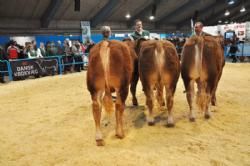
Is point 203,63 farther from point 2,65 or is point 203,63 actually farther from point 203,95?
point 2,65

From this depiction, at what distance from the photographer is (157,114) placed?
4.84 metres

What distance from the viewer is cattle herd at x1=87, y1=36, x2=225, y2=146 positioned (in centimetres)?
341

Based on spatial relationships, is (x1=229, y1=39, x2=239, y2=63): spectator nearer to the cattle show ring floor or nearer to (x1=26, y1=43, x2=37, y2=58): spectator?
the cattle show ring floor

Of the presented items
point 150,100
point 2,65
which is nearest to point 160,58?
point 150,100

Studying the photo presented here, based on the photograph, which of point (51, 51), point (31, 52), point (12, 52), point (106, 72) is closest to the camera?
point (106, 72)

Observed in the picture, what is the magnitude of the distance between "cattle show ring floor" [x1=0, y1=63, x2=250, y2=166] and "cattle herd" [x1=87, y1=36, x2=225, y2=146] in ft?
0.97

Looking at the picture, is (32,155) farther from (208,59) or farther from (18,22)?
(18,22)

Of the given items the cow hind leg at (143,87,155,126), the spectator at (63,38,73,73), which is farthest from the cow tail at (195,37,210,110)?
the spectator at (63,38,73,73)

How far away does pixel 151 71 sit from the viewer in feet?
12.8

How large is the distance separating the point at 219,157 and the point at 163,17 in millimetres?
24680

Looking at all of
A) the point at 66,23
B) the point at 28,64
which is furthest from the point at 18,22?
the point at 28,64

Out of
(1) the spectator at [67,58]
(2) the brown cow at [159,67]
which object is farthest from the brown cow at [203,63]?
(1) the spectator at [67,58]

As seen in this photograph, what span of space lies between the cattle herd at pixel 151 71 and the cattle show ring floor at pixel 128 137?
11.7 inches

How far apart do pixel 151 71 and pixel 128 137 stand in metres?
1.12
